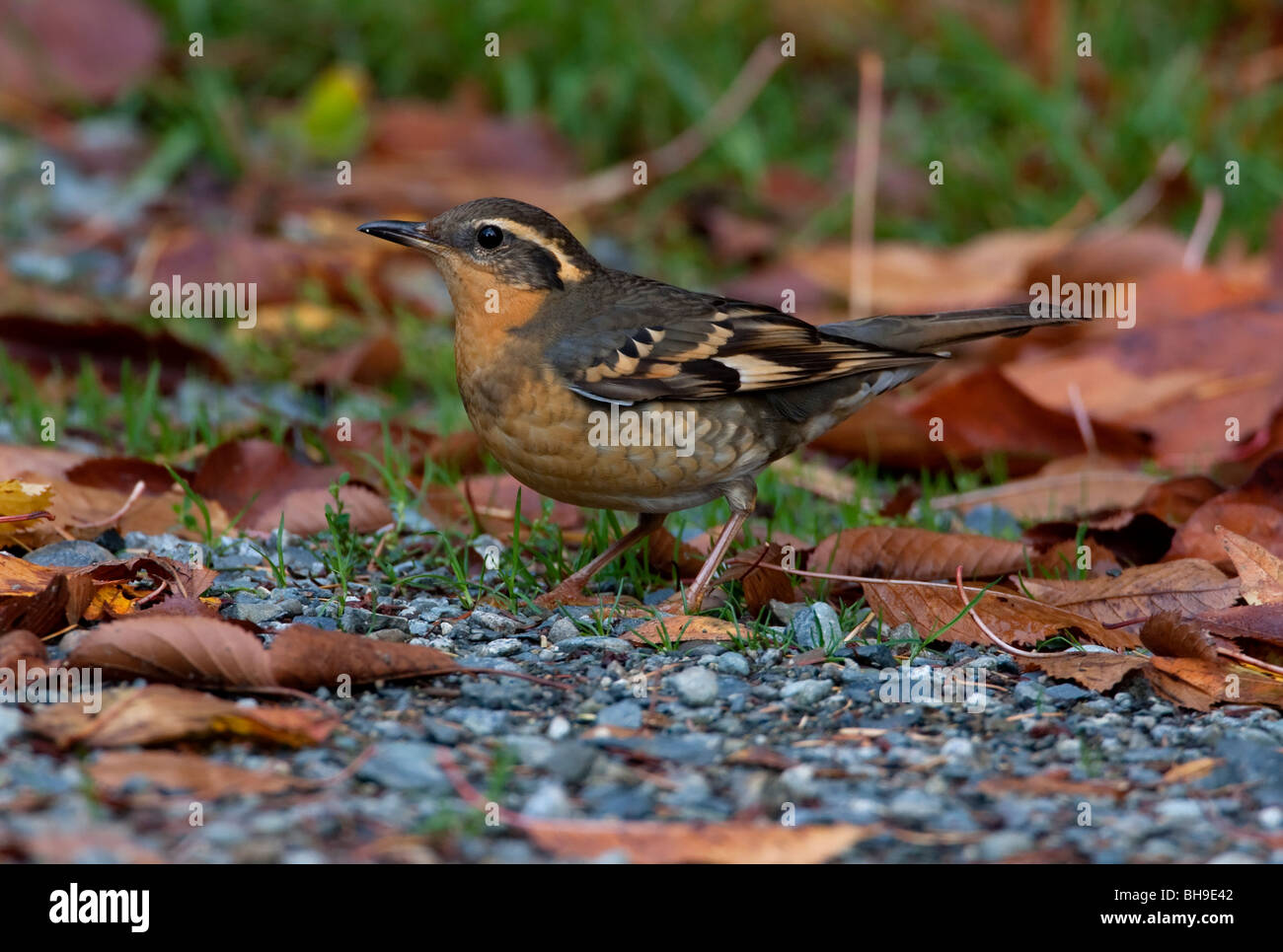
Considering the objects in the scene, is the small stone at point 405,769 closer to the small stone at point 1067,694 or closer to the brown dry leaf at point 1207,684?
the small stone at point 1067,694

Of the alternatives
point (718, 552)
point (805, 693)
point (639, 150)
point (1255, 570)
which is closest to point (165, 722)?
point (805, 693)

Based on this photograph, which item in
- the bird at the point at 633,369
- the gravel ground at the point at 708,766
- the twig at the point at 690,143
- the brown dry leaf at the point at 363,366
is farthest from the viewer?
the twig at the point at 690,143

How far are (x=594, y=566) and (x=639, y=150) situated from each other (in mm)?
6210

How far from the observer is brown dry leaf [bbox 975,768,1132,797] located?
12.7 ft

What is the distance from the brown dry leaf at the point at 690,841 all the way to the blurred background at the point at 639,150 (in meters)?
4.81

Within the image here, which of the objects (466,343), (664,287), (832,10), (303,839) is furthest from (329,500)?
(832,10)

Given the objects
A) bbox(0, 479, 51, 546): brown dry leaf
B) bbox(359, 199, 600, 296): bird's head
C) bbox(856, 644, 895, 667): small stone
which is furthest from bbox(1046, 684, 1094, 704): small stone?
bbox(0, 479, 51, 546): brown dry leaf

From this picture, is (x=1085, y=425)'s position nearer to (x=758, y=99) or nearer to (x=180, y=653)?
(x=180, y=653)

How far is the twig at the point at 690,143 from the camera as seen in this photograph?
10477mm

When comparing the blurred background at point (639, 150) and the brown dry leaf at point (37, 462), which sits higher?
the blurred background at point (639, 150)

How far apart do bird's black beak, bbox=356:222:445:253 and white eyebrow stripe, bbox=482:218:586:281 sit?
0.64 ft

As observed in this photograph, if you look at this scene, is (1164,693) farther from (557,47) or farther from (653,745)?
(557,47)

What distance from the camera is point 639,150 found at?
11.2 metres

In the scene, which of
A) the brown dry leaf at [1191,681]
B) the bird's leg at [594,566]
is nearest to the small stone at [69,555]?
the bird's leg at [594,566]
